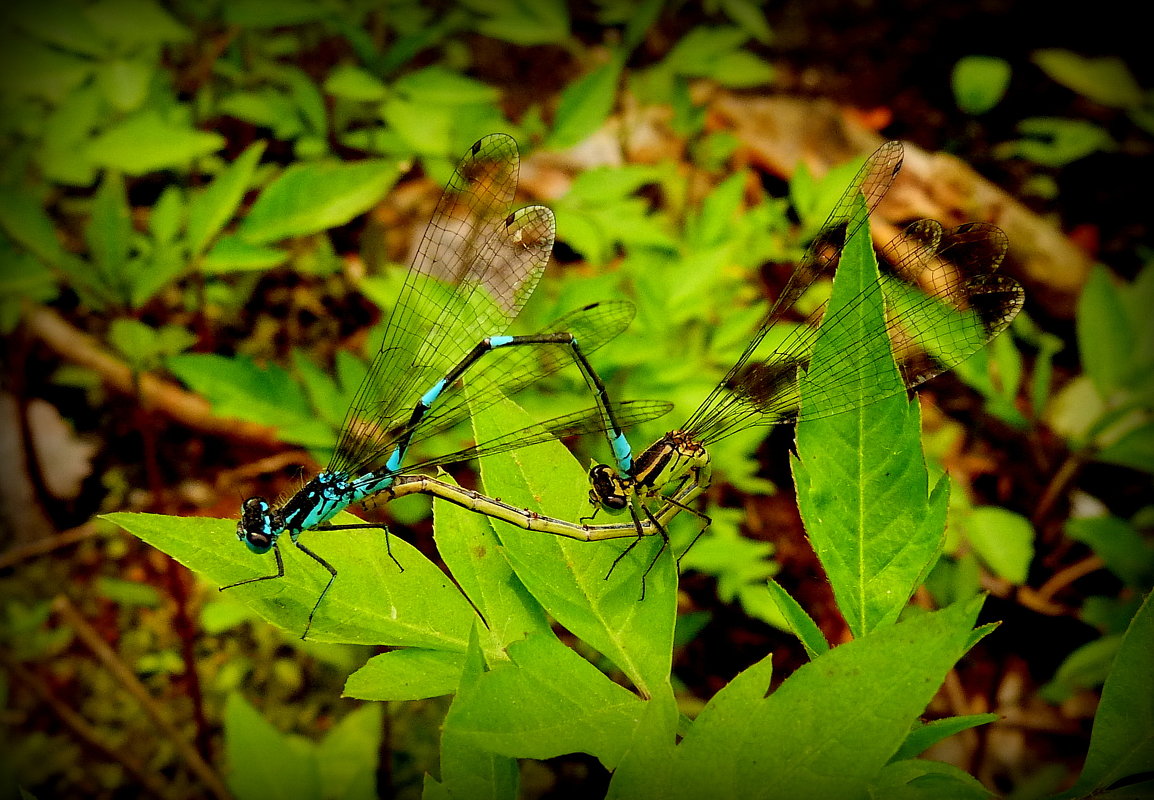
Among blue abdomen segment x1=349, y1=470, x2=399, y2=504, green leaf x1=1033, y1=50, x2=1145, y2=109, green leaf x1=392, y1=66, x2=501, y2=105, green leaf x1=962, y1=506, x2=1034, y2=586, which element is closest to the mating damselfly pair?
blue abdomen segment x1=349, y1=470, x2=399, y2=504

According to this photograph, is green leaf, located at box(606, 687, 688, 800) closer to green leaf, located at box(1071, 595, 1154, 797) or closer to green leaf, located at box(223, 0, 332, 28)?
green leaf, located at box(1071, 595, 1154, 797)

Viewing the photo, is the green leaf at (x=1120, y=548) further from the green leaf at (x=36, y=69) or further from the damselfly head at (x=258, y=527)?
the green leaf at (x=36, y=69)

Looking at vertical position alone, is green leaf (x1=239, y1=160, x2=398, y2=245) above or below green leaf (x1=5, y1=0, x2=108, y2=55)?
below

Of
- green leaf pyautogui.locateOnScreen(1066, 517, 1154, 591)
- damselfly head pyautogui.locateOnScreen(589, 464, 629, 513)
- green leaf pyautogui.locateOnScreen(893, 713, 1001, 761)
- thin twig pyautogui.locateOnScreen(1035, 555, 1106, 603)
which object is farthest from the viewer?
thin twig pyautogui.locateOnScreen(1035, 555, 1106, 603)

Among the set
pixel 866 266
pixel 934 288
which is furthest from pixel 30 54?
pixel 934 288

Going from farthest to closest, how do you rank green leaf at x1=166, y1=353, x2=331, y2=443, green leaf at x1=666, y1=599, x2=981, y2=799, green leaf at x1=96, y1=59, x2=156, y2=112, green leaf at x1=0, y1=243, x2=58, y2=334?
green leaf at x1=166, y1=353, x2=331, y2=443
green leaf at x1=0, y1=243, x2=58, y2=334
green leaf at x1=96, y1=59, x2=156, y2=112
green leaf at x1=666, y1=599, x2=981, y2=799

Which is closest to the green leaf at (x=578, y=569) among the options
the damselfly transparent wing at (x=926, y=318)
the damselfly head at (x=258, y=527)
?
the damselfly head at (x=258, y=527)

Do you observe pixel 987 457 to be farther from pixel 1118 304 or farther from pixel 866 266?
pixel 866 266
